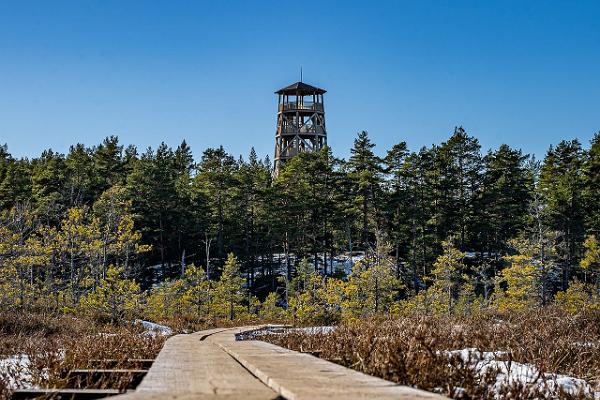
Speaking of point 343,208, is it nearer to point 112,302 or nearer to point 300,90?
point 300,90

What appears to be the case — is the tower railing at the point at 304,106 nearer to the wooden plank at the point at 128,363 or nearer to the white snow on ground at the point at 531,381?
the white snow on ground at the point at 531,381

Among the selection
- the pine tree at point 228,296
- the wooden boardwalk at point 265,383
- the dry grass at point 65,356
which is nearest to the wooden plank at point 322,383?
the wooden boardwalk at point 265,383

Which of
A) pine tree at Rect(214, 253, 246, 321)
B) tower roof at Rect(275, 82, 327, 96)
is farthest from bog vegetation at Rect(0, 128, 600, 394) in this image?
pine tree at Rect(214, 253, 246, 321)

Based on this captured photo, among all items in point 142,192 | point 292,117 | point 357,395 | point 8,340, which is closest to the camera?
point 357,395

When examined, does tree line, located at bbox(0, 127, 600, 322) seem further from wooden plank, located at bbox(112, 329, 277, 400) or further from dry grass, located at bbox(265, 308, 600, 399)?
wooden plank, located at bbox(112, 329, 277, 400)

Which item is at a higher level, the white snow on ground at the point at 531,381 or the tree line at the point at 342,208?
the tree line at the point at 342,208

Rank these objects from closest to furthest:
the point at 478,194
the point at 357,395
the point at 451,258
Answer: the point at 357,395
the point at 451,258
the point at 478,194

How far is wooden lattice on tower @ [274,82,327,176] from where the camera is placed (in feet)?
211

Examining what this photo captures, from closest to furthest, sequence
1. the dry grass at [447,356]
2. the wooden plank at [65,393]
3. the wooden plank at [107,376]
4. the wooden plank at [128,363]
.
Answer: the wooden plank at [65,393] → the dry grass at [447,356] → the wooden plank at [107,376] → the wooden plank at [128,363]

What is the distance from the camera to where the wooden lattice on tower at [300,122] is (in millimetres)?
64438

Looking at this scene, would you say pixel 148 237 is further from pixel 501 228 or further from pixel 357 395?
pixel 357 395

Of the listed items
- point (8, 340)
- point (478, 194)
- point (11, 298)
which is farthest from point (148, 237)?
point (8, 340)

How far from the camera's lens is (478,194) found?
199ft

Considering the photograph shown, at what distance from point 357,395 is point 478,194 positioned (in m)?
60.3
